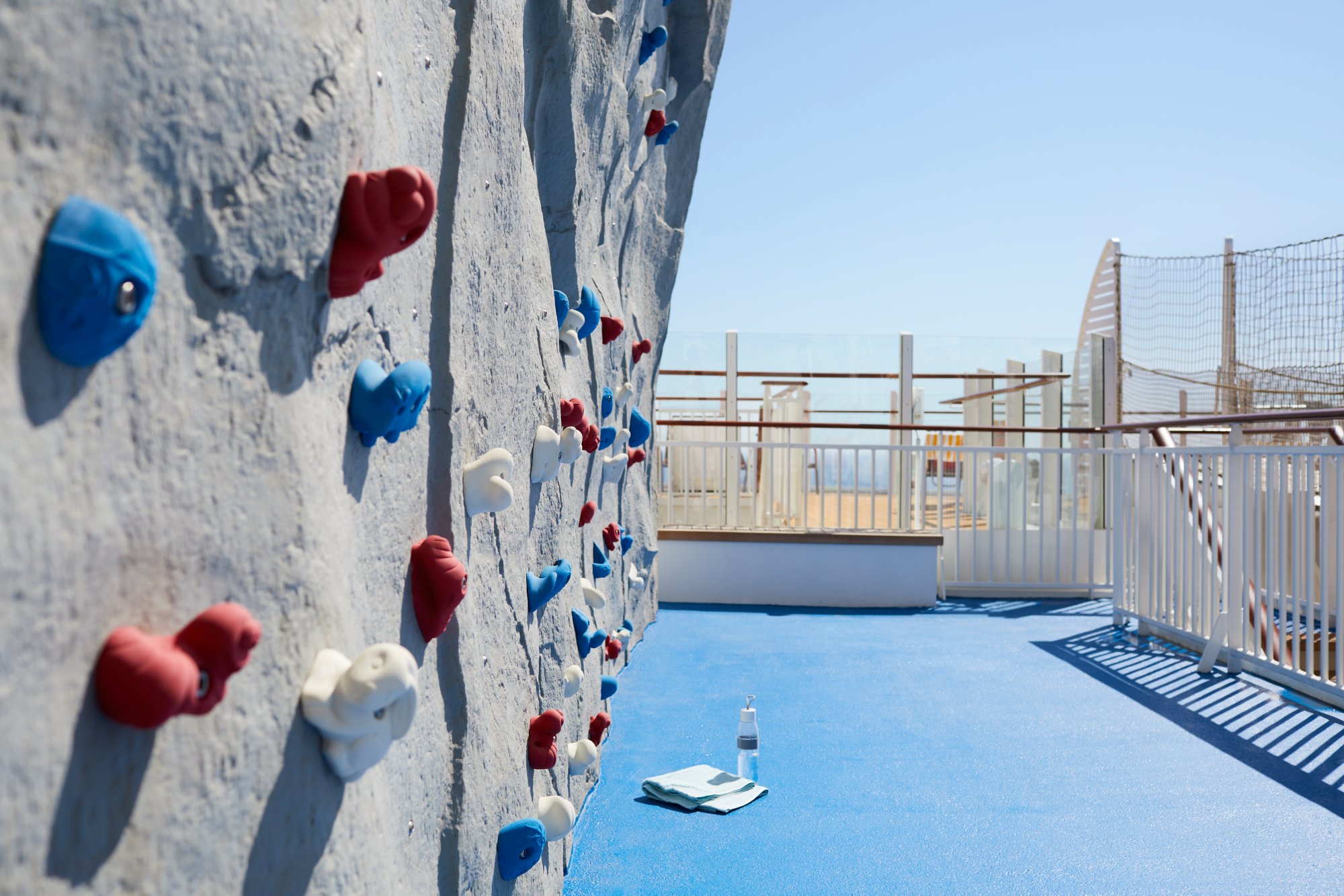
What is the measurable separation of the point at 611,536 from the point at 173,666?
323 centimetres

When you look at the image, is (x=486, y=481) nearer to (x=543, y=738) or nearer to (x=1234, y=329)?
(x=543, y=738)

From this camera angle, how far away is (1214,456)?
15.0 ft

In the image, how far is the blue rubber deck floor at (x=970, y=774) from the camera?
241 cm

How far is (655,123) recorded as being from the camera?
4.39m

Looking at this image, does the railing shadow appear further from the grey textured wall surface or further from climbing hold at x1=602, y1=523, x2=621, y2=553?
the grey textured wall surface

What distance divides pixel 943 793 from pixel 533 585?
1614 millimetres

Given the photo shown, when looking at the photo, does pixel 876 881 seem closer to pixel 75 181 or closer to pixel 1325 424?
pixel 75 181

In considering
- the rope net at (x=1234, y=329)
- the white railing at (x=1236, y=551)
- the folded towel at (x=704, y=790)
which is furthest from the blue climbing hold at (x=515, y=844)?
the rope net at (x=1234, y=329)

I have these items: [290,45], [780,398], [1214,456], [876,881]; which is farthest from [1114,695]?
[780,398]

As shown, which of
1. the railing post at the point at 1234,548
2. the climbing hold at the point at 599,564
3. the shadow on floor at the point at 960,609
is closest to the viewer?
the climbing hold at the point at 599,564

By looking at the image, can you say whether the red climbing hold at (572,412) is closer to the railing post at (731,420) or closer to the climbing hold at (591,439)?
the climbing hold at (591,439)

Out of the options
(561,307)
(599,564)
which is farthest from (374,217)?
(599,564)

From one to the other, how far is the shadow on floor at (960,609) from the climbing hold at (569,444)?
3951 mm

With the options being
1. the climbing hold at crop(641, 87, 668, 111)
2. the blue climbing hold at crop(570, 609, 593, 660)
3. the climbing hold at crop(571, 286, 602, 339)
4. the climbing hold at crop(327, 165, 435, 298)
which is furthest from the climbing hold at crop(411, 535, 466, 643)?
the climbing hold at crop(641, 87, 668, 111)
